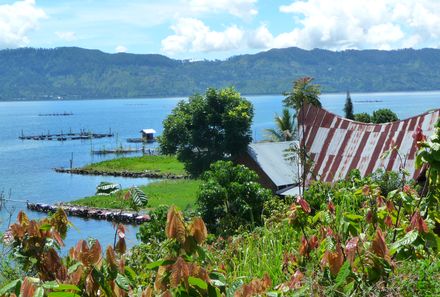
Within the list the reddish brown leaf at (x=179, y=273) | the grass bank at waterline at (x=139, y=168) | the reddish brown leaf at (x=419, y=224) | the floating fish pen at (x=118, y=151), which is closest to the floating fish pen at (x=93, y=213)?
the grass bank at waterline at (x=139, y=168)

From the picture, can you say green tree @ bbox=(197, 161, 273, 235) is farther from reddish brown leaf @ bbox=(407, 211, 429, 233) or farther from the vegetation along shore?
reddish brown leaf @ bbox=(407, 211, 429, 233)

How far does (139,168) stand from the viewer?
58750 millimetres

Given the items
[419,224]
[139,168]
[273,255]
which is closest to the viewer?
[419,224]

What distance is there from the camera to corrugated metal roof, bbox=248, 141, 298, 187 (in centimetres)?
2991

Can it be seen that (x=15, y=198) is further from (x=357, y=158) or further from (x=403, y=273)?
(x=403, y=273)

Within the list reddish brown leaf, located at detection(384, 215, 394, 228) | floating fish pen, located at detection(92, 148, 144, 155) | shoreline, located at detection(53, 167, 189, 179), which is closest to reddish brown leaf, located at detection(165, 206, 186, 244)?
reddish brown leaf, located at detection(384, 215, 394, 228)

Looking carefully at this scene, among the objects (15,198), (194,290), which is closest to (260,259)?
(194,290)

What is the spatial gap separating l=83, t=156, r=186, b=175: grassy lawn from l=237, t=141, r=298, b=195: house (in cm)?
2280

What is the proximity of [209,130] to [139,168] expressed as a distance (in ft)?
86.0

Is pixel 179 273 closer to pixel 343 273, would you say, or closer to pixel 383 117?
pixel 343 273

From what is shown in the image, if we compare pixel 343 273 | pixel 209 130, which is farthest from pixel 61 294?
pixel 209 130

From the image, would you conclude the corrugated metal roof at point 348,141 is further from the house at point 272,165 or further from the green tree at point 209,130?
the green tree at point 209,130

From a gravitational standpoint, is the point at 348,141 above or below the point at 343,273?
below

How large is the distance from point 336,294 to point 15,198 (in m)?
46.7
